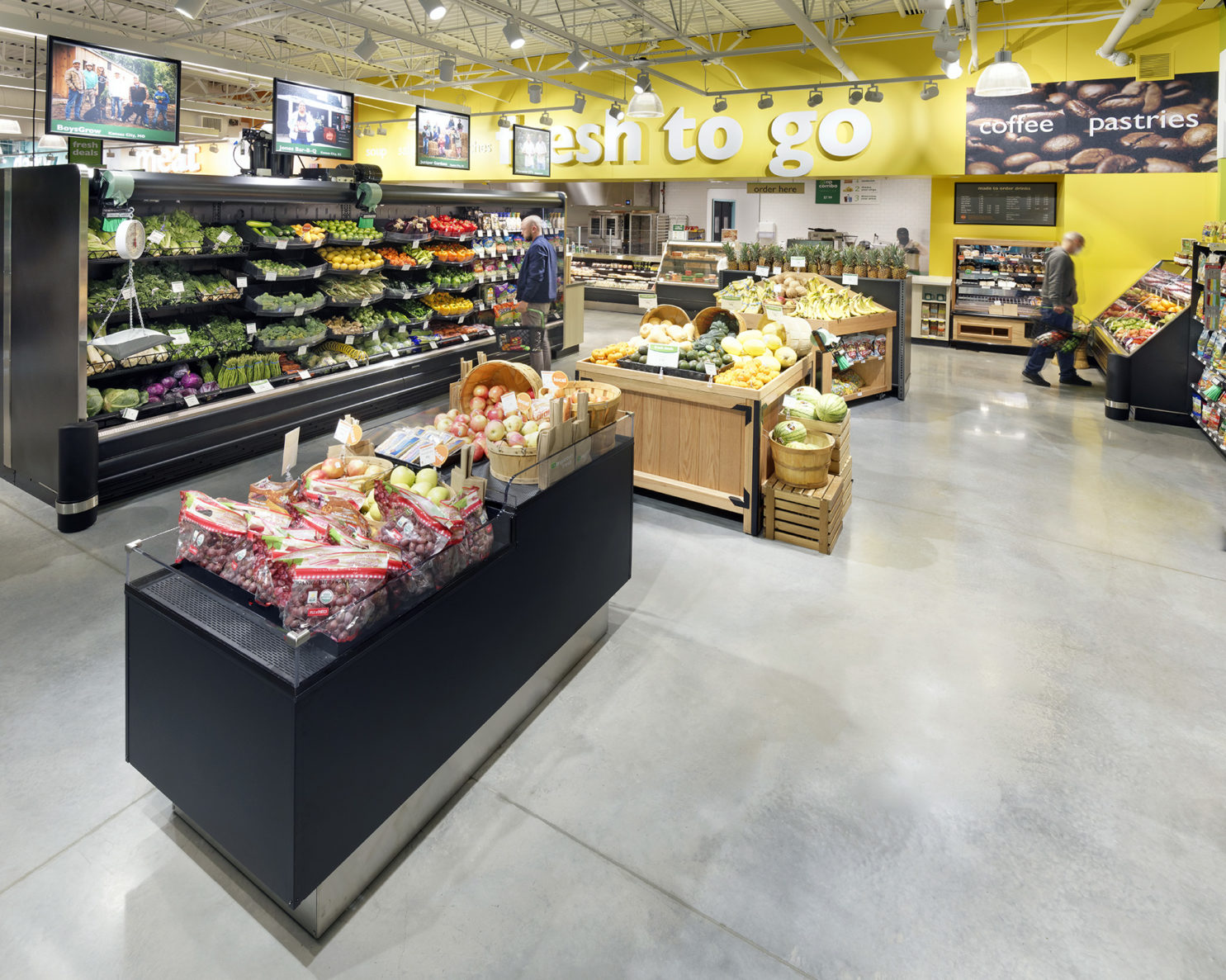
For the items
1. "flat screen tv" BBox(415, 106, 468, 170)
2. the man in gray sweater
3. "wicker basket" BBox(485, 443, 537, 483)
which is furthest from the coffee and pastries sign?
"wicker basket" BBox(485, 443, 537, 483)

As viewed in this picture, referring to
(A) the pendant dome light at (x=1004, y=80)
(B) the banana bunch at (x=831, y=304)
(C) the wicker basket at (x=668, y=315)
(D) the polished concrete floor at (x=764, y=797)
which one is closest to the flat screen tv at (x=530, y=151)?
(B) the banana bunch at (x=831, y=304)

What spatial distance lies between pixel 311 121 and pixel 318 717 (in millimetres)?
8137

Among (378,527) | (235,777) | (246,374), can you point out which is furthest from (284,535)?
(246,374)

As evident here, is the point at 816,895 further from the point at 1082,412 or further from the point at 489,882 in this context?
the point at 1082,412

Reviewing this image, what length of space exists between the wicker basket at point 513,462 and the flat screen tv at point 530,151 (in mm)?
8914

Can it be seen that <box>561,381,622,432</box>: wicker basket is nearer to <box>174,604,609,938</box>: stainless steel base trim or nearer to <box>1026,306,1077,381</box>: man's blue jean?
<box>174,604,609,938</box>: stainless steel base trim

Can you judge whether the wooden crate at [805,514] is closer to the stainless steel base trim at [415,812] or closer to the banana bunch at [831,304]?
the stainless steel base trim at [415,812]

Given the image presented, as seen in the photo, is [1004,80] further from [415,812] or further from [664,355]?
[415,812]

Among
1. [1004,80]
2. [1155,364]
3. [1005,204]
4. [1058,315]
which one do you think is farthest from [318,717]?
[1005,204]

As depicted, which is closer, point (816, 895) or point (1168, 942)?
point (1168, 942)

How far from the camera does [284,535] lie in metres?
2.07

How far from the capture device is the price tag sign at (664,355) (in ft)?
15.8

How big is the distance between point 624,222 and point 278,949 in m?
15.9

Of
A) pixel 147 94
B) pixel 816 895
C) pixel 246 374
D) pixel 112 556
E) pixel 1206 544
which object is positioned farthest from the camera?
pixel 147 94
